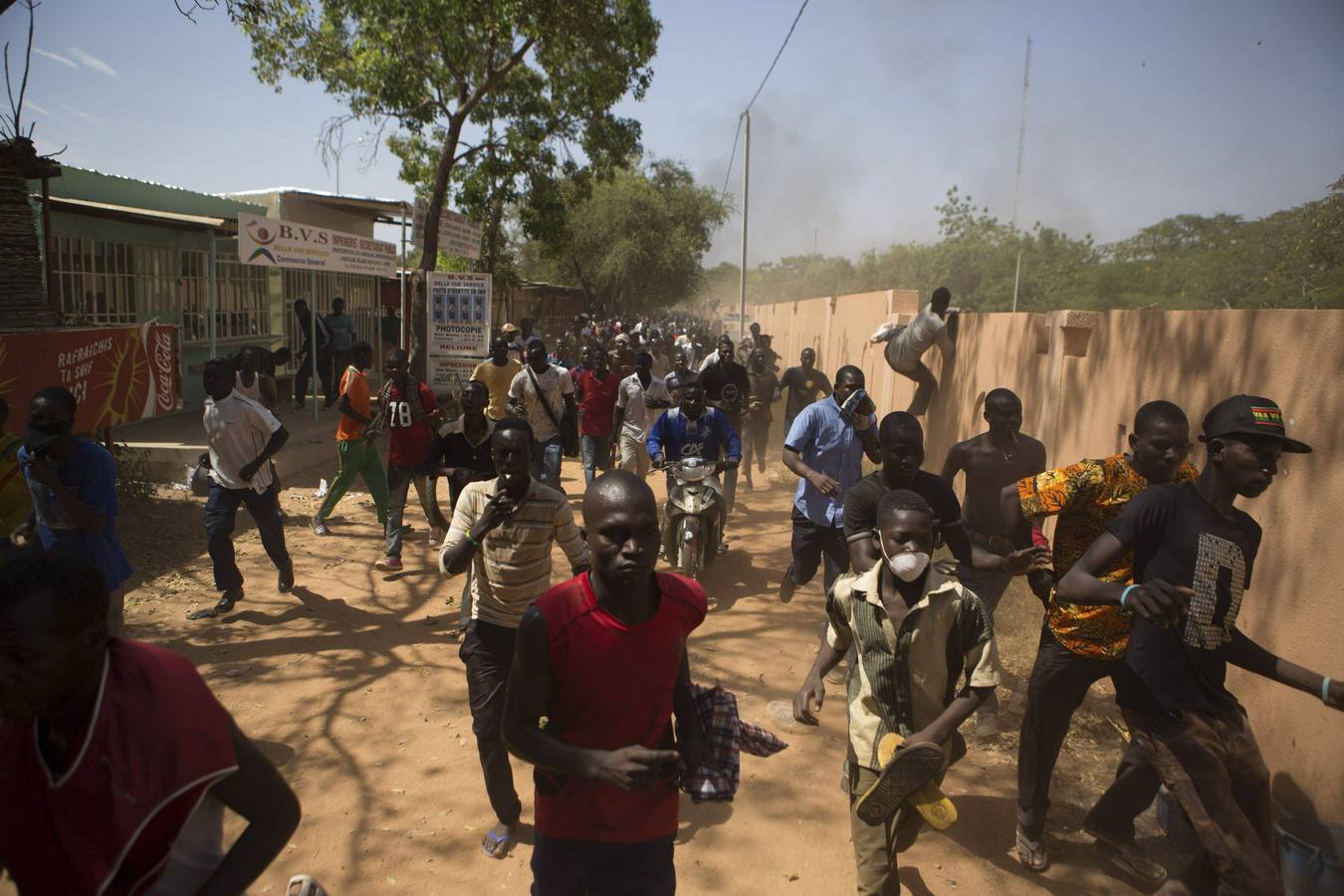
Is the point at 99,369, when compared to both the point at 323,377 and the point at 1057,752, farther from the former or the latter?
the point at 1057,752

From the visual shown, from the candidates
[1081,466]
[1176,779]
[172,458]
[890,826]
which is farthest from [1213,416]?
[172,458]

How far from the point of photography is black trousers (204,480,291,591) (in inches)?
238

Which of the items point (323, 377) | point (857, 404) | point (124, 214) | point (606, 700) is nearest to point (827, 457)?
point (857, 404)

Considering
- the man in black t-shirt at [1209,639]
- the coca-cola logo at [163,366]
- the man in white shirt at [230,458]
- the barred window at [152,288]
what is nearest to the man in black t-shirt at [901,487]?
the man in black t-shirt at [1209,639]

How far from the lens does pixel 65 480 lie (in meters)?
4.23

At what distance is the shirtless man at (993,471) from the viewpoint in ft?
15.8

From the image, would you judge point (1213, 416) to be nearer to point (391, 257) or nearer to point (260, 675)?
point (260, 675)

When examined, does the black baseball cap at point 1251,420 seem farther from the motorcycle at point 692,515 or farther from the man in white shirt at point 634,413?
the man in white shirt at point 634,413

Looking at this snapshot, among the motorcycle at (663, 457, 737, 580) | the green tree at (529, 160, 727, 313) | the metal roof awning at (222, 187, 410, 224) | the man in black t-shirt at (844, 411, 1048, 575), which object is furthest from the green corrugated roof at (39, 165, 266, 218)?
the green tree at (529, 160, 727, 313)

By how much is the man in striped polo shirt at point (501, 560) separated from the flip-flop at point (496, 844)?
26cm

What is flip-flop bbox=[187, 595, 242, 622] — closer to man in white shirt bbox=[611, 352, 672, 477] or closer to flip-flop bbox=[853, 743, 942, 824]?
man in white shirt bbox=[611, 352, 672, 477]

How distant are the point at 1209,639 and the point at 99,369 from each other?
829 cm

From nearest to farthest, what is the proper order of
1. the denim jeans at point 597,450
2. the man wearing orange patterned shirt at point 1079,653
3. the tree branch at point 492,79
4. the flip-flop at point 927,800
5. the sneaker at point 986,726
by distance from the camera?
the flip-flop at point 927,800
the man wearing orange patterned shirt at point 1079,653
the sneaker at point 986,726
the denim jeans at point 597,450
the tree branch at point 492,79

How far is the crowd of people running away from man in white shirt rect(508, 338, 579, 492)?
2352mm
